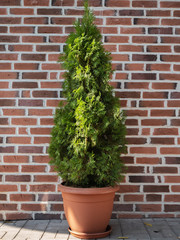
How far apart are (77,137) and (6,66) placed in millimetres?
1286

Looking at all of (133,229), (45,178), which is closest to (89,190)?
(133,229)

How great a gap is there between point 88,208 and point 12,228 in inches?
35.3

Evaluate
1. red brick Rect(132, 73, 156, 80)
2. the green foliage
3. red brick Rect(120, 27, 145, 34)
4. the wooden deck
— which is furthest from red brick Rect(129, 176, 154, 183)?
red brick Rect(120, 27, 145, 34)

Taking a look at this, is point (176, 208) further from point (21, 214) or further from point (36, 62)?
point (36, 62)

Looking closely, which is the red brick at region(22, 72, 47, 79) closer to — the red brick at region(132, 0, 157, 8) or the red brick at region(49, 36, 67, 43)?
the red brick at region(49, 36, 67, 43)

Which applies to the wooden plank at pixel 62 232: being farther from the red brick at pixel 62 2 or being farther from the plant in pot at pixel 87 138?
the red brick at pixel 62 2

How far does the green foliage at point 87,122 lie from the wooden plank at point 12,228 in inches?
28.7

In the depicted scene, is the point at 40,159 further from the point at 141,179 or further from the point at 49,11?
the point at 49,11

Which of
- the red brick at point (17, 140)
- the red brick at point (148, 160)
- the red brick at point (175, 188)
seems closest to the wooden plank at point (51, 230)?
the red brick at point (17, 140)

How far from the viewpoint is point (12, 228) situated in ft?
9.60

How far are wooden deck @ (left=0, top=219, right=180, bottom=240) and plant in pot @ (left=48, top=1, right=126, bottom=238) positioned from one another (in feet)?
0.58

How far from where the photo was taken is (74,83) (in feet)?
8.86

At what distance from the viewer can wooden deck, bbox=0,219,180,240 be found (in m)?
2.68

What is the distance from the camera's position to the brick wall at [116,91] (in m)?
3.20
